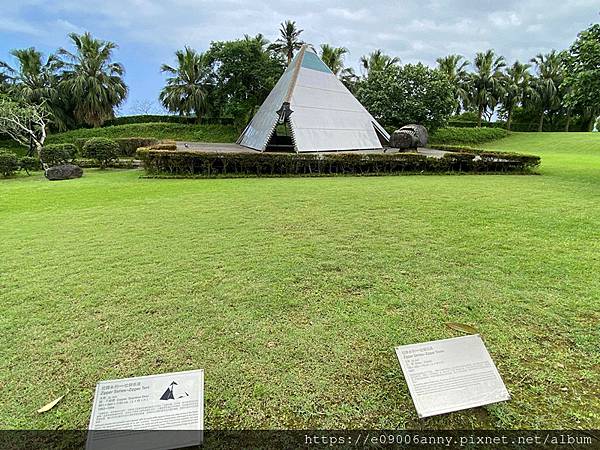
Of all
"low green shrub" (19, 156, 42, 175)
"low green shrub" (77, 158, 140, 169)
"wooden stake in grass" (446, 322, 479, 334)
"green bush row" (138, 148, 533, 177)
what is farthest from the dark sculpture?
"low green shrub" (19, 156, 42, 175)

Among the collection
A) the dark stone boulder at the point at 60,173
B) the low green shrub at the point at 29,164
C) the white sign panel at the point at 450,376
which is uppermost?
the low green shrub at the point at 29,164

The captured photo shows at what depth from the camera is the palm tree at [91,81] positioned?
877 inches

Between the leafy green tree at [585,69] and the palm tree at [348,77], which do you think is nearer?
the leafy green tree at [585,69]

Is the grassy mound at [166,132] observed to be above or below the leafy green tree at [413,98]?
below

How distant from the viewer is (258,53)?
23.5 m

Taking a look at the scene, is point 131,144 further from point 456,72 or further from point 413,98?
point 456,72

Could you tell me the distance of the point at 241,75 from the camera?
23.5 m

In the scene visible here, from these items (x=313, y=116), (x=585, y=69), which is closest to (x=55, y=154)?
(x=313, y=116)

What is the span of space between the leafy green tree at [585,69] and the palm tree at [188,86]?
21.3 m

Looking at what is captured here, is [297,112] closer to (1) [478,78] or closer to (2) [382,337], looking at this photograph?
(2) [382,337]

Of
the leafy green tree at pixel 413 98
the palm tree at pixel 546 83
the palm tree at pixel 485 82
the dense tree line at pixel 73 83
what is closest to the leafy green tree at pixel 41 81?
the dense tree line at pixel 73 83

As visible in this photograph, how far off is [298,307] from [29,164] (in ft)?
45.4

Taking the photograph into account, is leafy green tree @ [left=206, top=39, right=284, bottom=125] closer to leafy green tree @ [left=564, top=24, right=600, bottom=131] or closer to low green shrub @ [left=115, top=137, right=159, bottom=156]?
low green shrub @ [left=115, top=137, right=159, bottom=156]

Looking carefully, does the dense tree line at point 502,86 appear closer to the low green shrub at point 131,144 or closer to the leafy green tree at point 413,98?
the leafy green tree at point 413,98
